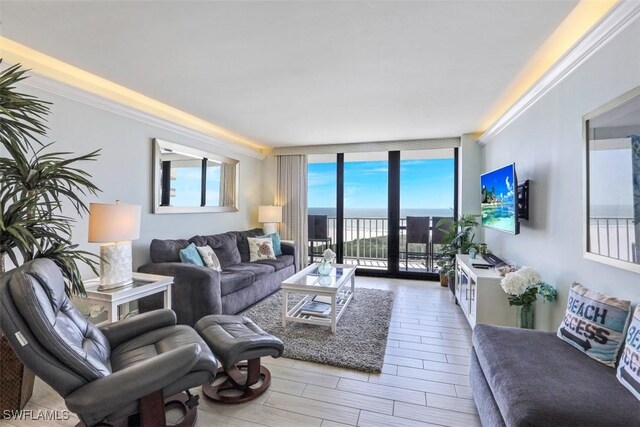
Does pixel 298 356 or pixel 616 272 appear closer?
pixel 616 272

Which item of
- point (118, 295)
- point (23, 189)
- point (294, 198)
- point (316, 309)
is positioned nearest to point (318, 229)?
point (294, 198)

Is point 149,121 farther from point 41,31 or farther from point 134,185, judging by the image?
point 41,31

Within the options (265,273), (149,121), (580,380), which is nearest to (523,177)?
(580,380)

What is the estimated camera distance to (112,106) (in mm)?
2828

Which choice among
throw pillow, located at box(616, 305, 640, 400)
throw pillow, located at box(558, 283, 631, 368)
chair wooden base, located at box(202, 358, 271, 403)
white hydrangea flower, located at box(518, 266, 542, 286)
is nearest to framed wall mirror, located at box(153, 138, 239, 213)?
chair wooden base, located at box(202, 358, 271, 403)

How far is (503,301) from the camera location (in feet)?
8.34

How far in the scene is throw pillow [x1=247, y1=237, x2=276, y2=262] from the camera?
4352mm

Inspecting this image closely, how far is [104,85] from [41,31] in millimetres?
945

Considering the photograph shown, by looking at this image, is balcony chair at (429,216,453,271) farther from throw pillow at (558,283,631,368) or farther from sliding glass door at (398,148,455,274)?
throw pillow at (558,283,631,368)

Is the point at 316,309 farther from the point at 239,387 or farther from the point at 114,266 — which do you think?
the point at 114,266

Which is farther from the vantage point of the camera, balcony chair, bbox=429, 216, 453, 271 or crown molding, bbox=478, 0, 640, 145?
balcony chair, bbox=429, 216, 453, 271

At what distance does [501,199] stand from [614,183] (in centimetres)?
141

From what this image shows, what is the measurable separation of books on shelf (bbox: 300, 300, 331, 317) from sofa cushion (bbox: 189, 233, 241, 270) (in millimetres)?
1298

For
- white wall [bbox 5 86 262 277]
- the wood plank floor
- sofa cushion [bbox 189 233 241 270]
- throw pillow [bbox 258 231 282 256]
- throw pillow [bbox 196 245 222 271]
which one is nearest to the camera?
the wood plank floor
